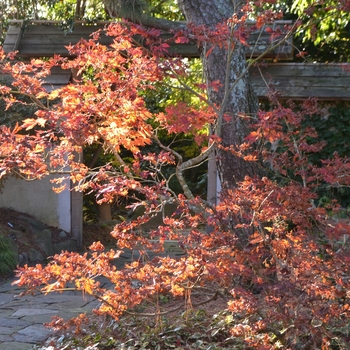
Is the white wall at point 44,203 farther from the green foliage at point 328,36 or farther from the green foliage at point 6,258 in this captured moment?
the green foliage at point 328,36

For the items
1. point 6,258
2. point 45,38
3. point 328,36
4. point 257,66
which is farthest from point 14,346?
point 328,36

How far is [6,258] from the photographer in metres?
8.03

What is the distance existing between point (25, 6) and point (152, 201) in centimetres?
1015

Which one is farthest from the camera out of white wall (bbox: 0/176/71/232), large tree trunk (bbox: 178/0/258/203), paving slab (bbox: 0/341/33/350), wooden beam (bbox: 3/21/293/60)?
white wall (bbox: 0/176/71/232)

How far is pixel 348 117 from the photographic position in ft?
31.0

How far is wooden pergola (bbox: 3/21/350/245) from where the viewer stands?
31.0 feet

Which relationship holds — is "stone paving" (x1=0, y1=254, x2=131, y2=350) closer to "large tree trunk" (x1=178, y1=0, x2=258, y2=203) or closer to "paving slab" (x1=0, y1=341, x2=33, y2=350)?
"paving slab" (x1=0, y1=341, x2=33, y2=350)

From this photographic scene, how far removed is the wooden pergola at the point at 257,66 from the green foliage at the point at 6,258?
225 cm

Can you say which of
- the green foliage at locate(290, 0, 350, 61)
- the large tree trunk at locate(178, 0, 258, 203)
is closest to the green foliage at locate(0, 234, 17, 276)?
the large tree trunk at locate(178, 0, 258, 203)

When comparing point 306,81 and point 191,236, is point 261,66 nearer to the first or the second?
point 306,81

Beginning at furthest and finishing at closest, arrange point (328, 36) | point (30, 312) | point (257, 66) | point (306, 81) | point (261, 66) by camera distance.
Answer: point (328, 36)
point (261, 66)
point (306, 81)
point (257, 66)
point (30, 312)

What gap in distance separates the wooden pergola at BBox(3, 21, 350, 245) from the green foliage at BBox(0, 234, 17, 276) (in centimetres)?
225

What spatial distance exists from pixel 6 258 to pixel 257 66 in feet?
14.2

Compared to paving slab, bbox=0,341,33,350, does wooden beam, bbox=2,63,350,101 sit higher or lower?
higher
